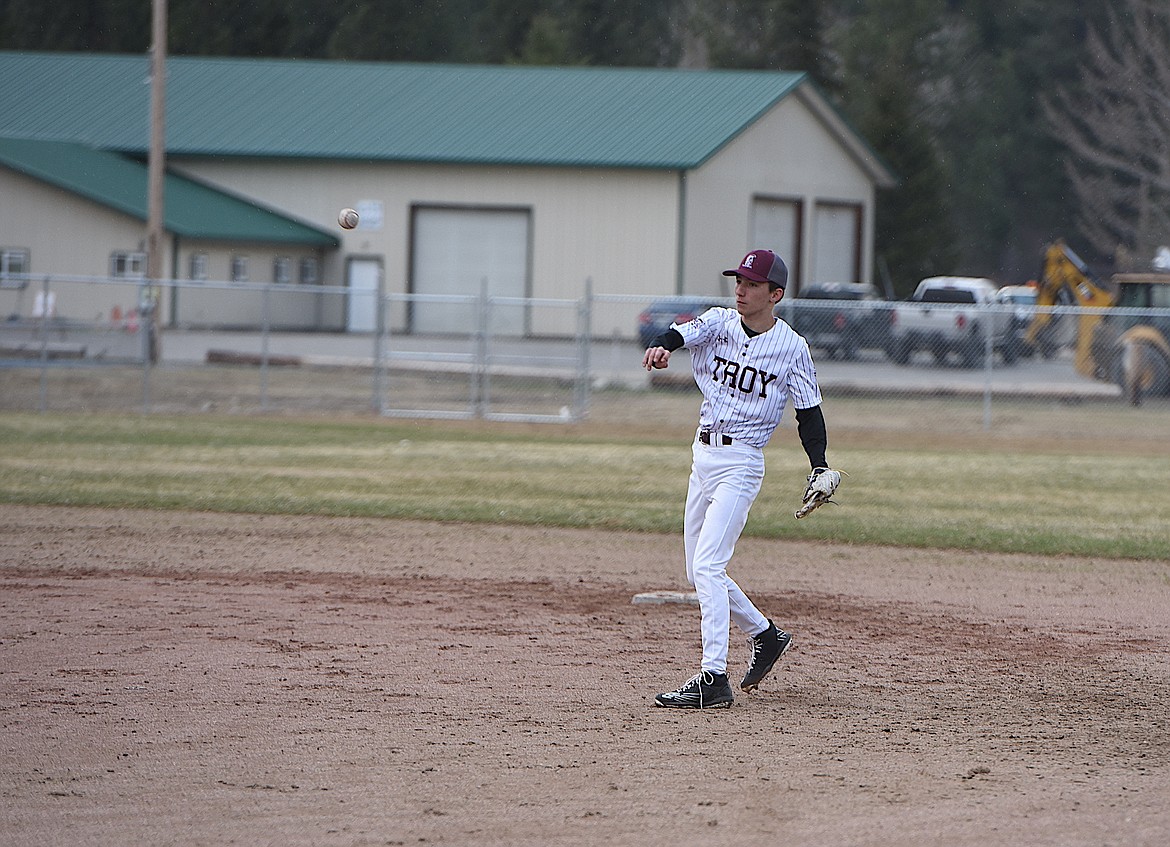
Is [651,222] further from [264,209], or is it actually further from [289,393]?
[289,393]

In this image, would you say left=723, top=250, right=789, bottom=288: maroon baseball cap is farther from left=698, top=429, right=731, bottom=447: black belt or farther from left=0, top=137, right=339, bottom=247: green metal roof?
left=0, top=137, right=339, bottom=247: green metal roof

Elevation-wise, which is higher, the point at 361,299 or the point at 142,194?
the point at 142,194

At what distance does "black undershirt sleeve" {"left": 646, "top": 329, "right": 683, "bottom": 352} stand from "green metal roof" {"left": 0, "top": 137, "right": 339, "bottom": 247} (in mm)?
33778

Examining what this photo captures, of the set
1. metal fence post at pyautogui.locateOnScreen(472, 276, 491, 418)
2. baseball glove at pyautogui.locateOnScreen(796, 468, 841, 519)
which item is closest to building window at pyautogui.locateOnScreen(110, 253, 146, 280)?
metal fence post at pyautogui.locateOnScreen(472, 276, 491, 418)

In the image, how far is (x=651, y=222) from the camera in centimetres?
3966

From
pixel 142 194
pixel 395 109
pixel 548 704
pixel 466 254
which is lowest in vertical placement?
pixel 548 704

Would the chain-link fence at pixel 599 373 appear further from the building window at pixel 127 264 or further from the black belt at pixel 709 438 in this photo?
the black belt at pixel 709 438

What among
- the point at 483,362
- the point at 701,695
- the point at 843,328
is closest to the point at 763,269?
the point at 701,695

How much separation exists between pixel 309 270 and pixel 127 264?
17.0 ft

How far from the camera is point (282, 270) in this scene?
42.0 meters

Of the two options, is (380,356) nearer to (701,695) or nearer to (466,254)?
(701,695)

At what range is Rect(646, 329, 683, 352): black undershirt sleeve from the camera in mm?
6593

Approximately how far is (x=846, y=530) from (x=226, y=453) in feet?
25.5

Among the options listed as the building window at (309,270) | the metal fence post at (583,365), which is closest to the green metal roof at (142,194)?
the building window at (309,270)
